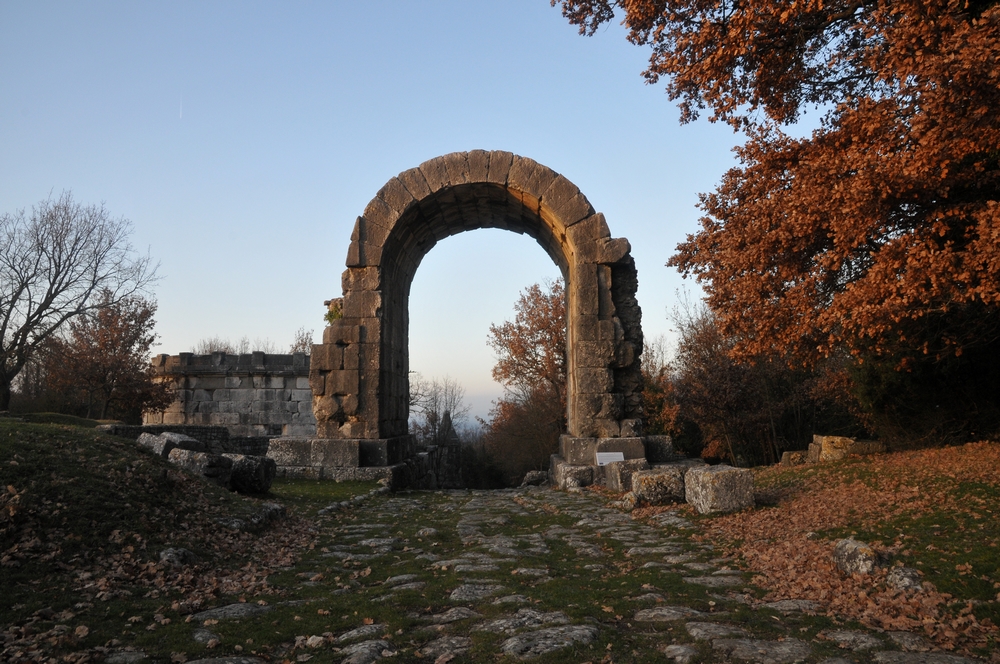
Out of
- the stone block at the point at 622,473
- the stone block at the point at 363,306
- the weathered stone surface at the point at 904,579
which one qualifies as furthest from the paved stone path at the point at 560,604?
the stone block at the point at 363,306

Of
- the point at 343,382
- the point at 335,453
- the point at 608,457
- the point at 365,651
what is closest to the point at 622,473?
the point at 608,457

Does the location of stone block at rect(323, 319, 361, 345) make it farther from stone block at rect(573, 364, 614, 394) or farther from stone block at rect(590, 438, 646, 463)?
stone block at rect(590, 438, 646, 463)

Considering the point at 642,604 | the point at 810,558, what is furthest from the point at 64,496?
the point at 810,558

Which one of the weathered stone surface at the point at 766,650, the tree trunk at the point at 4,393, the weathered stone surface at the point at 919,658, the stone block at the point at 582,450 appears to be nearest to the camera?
the weathered stone surface at the point at 919,658

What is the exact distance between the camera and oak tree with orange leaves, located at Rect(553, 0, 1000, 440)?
17.3ft

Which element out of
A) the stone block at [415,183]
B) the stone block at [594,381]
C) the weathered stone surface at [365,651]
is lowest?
the weathered stone surface at [365,651]

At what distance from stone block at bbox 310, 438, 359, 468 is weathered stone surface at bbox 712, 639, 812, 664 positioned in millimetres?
9032

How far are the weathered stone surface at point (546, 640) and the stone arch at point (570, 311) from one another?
8141mm

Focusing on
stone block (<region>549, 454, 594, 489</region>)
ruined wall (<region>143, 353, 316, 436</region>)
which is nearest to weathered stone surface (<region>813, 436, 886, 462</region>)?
stone block (<region>549, 454, 594, 489</region>)

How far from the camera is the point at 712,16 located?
730cm

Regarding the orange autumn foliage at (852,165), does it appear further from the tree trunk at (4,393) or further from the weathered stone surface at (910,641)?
the tree trunk at (4,393)

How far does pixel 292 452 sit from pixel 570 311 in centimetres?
560

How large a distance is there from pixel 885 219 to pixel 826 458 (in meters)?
7.15

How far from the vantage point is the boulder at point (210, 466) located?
28.0 ft
